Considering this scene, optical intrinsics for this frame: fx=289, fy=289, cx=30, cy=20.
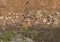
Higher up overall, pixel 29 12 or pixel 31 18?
pixel 29 12

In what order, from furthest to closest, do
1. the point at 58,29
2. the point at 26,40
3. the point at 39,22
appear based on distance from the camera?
1. the point at 39,22
2. the point at 58,29
3. the point at 26,40

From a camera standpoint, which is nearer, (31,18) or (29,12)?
(31,18)

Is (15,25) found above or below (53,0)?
below

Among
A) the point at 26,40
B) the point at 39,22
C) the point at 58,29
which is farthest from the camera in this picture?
the point at 39,22

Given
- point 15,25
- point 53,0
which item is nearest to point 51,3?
point 53,0

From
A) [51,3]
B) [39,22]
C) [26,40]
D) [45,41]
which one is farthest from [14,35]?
[51,3]

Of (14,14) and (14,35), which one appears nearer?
(14,35)

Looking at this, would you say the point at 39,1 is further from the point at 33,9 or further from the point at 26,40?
the point at 26,40
